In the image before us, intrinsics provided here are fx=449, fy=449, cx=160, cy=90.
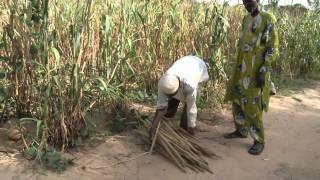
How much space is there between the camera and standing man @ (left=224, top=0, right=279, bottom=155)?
3.71 metres

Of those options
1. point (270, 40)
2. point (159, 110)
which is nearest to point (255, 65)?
point (270, 40)

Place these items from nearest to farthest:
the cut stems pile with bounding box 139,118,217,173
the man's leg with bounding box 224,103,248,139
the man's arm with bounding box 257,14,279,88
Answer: the cut stems pile with bounding box 139,118,217,173, the man's arm with bounding box 257,14,279,88, the man's leg with bounding box 224,103,248,139

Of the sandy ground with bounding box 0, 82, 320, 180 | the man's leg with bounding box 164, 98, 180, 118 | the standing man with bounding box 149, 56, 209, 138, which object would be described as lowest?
the sandy ground with bounding box 0, 82, 320, 180

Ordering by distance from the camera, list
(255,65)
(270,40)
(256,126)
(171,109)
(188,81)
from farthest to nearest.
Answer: (171,109) < (256,126) < (255,65) < (270,40) < (188,81)

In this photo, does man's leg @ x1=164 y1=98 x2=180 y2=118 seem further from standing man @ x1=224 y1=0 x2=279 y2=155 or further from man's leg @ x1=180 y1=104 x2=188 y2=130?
standing man @ x1=224 y1=0 x2=279 y2=155

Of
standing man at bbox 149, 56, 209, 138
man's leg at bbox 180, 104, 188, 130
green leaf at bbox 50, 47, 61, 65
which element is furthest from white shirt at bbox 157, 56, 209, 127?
green leaf at bbox 50, 47, 61, 65

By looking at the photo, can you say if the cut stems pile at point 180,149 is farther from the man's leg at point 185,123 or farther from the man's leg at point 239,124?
the man's leg at point 239,124

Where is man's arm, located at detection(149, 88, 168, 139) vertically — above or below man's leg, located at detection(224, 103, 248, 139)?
above

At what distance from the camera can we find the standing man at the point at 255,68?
3715mm

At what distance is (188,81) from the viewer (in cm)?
358

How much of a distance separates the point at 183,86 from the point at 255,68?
684mm

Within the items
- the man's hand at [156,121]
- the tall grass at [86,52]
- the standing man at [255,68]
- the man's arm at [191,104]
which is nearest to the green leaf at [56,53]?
the tall grass at [86,52]

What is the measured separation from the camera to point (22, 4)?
371 cm

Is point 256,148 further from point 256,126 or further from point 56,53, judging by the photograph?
point 56,53
